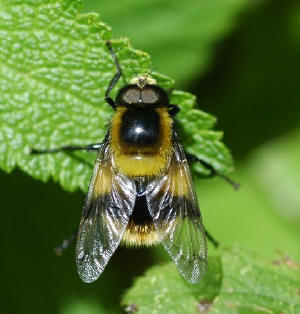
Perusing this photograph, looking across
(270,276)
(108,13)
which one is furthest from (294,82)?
(270,276)

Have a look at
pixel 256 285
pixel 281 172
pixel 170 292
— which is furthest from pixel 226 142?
pixel 170 292

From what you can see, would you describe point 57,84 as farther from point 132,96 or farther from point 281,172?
point 281,172

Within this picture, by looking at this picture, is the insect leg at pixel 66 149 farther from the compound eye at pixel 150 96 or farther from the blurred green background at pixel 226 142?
the blurred green background at pixel 226 142

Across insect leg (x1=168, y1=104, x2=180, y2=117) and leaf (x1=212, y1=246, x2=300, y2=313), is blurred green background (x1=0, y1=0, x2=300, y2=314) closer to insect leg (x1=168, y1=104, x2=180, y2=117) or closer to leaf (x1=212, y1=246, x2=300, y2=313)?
leaf (x1=212, y1=246, x2=300, y2=313)

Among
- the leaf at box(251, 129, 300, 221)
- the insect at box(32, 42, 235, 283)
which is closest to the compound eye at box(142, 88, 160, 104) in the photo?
the insect at box(32, 42, 235, 283)

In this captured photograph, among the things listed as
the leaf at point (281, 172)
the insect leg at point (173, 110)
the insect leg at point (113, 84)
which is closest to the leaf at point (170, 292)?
the insect leg at point (173, 110)

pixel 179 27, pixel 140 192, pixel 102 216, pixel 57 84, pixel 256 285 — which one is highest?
pixel 179 27
